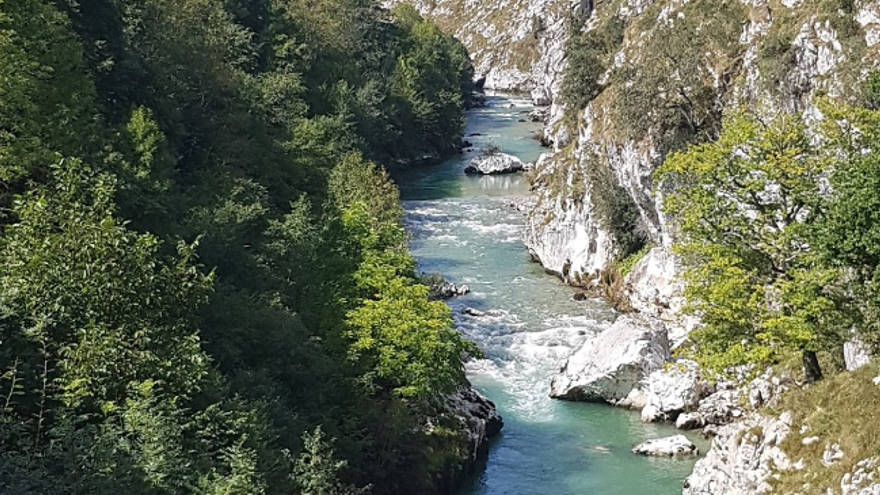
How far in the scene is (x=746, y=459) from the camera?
26.6 meters

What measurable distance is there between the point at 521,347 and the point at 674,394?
32.1ft

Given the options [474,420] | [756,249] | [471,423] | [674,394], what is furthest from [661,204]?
[756,249]

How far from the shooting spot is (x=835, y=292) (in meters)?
26.7

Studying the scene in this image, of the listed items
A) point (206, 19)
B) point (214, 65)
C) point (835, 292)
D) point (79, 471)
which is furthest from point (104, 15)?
point (835, 292)

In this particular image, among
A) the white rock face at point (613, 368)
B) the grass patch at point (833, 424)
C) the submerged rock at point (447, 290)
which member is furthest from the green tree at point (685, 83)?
the grass patch at point (833, 424)

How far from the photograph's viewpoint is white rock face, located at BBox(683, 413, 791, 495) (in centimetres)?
2559

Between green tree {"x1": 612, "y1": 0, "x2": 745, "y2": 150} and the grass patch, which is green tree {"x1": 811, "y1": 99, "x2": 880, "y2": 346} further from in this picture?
green tree {"x1": 612, "y1": 0, "x2": 745, "y2": 150}

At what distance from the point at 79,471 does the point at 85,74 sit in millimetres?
22138

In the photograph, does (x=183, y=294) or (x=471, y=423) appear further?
(x=471, y=423)

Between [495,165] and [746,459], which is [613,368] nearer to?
[746,459]

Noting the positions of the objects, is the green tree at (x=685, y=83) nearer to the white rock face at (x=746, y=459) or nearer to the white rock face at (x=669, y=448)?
the white rock face at (x=669, y=448)

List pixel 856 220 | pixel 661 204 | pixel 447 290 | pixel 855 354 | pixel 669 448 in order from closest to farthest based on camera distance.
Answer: pixel 856 220 → pixel 855 354 → pixel 669 448 → pixel 661 204 → pixel 447 290

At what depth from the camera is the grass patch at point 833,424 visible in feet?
76.3

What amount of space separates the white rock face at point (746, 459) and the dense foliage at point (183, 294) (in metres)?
9.69
